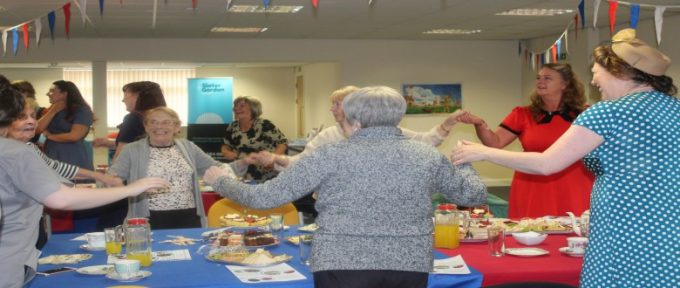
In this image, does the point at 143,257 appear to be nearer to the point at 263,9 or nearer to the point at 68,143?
the point at 68,143

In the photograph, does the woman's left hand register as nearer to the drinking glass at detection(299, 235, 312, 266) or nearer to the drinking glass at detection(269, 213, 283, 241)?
the drinking glass at detection(299, 235, 312, 266)

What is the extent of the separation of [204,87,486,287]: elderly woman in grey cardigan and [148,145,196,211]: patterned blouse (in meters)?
2.16

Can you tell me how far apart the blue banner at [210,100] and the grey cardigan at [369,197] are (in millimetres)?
14712

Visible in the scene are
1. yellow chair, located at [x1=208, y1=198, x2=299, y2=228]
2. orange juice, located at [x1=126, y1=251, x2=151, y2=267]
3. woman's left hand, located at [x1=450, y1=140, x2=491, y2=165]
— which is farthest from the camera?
yellow chair, located at [x1=208, y1=198, x2=299, y2=228]

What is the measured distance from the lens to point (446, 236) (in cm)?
342

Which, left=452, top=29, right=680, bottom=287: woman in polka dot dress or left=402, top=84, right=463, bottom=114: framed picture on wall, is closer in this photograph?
left=452, top=29, right=680, bottom=287: woman in polka dot dress

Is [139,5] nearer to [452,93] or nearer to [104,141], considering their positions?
[104,141]

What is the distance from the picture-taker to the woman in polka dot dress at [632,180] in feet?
7.91

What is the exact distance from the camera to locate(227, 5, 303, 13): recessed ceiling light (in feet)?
30.8

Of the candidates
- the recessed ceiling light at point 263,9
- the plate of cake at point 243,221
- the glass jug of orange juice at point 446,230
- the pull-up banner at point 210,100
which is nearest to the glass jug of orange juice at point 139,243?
the plate of cake at point 243,221

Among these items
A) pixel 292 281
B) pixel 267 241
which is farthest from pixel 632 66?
pixel 267 241

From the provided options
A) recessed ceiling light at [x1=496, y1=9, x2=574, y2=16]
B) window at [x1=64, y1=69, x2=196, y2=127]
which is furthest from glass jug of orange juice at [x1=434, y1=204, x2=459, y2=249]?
window at [x1=64, y1=69, x2=196, y2=127]

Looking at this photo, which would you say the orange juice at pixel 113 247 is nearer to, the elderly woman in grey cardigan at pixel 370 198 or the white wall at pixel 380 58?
the elderly woman in grey cardigan at pixel 370 198

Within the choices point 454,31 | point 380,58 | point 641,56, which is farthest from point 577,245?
point 380,58
